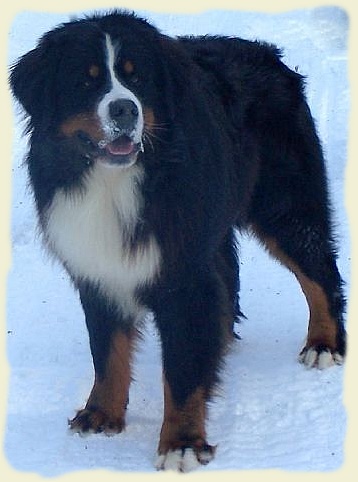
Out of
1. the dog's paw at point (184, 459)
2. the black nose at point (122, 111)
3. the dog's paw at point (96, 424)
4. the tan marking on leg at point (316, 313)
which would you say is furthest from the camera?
the tan marking on leg at point (316, 313)

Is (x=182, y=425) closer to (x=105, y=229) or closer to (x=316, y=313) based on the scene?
(x=105, y=229)

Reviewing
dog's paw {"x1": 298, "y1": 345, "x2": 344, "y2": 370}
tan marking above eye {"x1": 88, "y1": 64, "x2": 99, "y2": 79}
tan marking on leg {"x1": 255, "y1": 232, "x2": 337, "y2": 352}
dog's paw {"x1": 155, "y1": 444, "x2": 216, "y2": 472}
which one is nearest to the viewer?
tan marking above eye {"x1": 88, "y1": 64, "x2": 99, "y2": 79}

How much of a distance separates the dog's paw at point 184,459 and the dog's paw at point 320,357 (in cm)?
109

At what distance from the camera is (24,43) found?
33.3ft

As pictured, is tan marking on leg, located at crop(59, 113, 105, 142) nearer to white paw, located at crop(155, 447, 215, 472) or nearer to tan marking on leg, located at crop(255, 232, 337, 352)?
white paw, located at crop(155, 447, 215, 472)

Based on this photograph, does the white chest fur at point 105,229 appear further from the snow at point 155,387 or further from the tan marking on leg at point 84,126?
the snow at point 155,387

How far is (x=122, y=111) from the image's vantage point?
150 inches

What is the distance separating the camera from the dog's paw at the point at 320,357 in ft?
17.1

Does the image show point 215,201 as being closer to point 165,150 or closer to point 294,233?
point 165,150

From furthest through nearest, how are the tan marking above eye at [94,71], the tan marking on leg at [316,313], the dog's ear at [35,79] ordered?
the tan marking on leg at [316,313] < the dog's ear at [35,79] < the tan marking above eye at [94,71]

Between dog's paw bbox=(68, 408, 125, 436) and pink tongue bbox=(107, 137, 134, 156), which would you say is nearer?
pink tongue bbox=(107, 137, 134, 156)

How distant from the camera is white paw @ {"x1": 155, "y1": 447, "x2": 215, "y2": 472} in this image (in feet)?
14.0

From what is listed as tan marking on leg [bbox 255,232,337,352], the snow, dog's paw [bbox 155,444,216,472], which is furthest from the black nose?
tan marking on leg [bbox 255,232,337,352]

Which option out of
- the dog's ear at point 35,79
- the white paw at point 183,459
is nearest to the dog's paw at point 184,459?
the white paw at point 183,459
